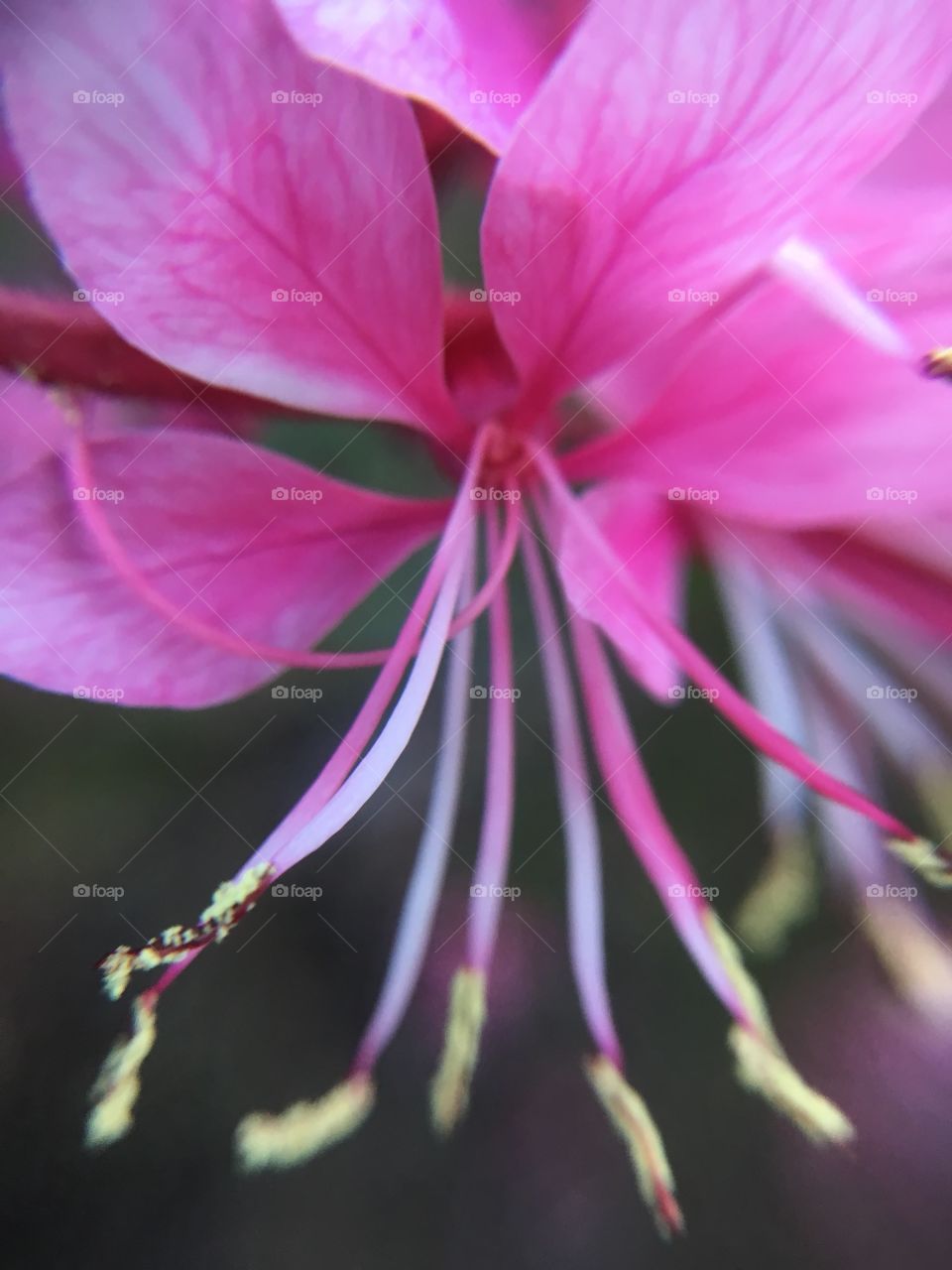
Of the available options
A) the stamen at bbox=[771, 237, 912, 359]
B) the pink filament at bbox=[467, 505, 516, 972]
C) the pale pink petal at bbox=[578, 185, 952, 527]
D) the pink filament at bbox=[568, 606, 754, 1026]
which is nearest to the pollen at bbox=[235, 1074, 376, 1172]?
the pink filament at bbox=[467, 505, 516, 972]

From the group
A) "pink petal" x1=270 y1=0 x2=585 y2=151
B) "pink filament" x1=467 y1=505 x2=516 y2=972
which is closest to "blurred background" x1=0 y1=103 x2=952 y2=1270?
"pink filament" x1=467 y1=505 x2=516 y2=972

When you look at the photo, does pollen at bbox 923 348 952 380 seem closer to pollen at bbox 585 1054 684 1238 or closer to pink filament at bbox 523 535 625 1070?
pink filament at bbox 523 535 625 1070

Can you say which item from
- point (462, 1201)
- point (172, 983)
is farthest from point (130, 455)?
point (462, 1201)

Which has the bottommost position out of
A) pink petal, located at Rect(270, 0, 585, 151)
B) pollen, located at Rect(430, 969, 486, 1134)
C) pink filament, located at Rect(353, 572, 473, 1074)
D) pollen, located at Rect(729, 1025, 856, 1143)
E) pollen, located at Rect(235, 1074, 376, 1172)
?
pollen, located at Rect(729, 1025, 856, 1143)

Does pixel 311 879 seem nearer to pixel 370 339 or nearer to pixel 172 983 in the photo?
pixel 172 983

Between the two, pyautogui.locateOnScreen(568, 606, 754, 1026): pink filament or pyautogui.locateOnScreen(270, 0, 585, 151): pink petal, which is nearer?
pyautogui.locateOnScreen(270, 0, 585, 151): pink petal

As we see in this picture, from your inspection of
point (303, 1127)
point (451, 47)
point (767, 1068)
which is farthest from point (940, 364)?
point (303, 1127)

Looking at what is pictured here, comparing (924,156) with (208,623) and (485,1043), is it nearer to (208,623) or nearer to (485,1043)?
(208,623)

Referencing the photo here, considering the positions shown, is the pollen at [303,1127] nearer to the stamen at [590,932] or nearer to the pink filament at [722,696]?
the stamen at [590,932]

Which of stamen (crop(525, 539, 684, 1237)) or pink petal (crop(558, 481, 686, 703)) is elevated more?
pink petal (crop(558, 481, 686, 703))
